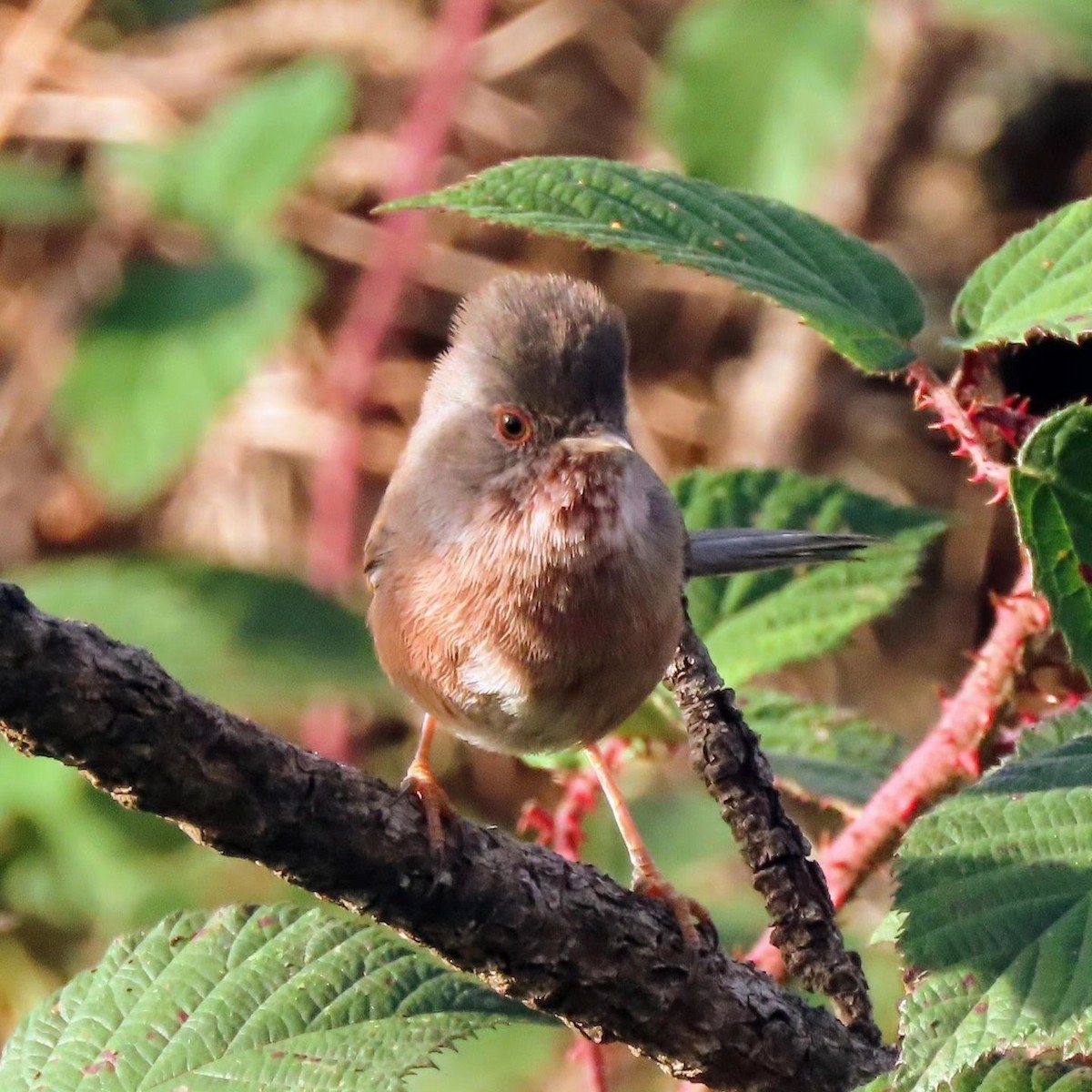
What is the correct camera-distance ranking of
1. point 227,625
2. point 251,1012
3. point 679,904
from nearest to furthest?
point 251,1012 → point 679,904 → point 227,625

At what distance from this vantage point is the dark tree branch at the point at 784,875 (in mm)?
2139

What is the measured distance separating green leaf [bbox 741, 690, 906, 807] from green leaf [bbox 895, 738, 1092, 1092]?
0.70 m

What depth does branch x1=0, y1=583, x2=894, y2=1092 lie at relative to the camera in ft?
4.88


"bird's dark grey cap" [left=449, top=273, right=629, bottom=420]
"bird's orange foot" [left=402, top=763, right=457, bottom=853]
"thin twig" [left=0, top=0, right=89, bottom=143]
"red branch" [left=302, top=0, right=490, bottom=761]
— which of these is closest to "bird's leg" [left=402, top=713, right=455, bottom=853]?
"bird's orange foot" [left=402, top=763, right=457, bottom=853]

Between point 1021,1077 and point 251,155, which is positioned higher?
point 251,155

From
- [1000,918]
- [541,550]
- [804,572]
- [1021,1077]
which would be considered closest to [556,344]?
[541,550]

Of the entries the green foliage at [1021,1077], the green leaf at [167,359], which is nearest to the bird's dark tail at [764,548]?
the green foliage at [1021,1077]

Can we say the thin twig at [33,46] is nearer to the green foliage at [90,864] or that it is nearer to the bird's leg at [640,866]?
the green foliage at [90,864]

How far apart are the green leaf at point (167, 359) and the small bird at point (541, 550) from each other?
103 inches

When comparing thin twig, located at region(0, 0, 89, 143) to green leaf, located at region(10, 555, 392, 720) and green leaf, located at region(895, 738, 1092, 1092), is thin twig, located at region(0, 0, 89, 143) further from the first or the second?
green leaf, located at region(895, 738, 1092, 1092)

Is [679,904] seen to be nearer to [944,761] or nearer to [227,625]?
[944,761]

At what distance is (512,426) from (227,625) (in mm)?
1820

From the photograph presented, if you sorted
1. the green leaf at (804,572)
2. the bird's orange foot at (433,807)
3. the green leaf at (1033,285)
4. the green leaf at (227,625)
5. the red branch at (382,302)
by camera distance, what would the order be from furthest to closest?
the red branch at (382,302) → the green leaf at (227,625) → the green leaf at (804,572) → the green leaf at (1033,285) → the bird's orange foot at (433,807)

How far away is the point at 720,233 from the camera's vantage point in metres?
2.28
